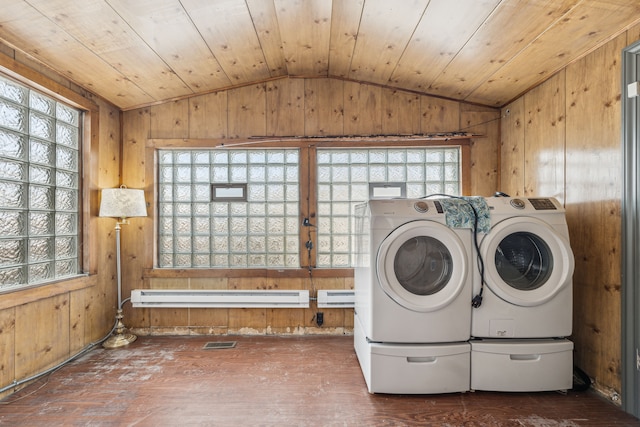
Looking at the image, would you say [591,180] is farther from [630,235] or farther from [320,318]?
[320,318]

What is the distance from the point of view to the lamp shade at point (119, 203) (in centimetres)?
271

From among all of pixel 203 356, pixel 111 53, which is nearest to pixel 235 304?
pixel 203 356

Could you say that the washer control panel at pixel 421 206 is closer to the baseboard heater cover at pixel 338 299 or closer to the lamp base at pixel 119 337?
the baseboard heater cover at pixel 338 299

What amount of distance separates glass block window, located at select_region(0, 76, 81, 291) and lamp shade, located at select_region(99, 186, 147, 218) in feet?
0.81

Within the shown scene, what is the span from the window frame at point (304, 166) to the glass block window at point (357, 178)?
6 centimetres

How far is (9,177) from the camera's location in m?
2.15

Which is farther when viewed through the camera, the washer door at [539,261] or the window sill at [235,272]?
the window sill at [235,272]

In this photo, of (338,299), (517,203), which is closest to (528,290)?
(517,203)

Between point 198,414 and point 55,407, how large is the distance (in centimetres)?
83

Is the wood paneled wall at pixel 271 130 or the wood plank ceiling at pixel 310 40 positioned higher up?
the wood plank ceiling at pixel 310 40

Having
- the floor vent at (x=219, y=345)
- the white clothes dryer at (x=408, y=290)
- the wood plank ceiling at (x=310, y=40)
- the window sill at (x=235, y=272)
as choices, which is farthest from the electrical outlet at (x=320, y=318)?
the wood plank ceiling at (x=310, y=40)

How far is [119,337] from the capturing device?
290 cm

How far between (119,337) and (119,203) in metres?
1.12

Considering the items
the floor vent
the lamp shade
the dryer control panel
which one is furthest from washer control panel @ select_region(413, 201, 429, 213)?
the lamp shade
